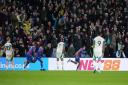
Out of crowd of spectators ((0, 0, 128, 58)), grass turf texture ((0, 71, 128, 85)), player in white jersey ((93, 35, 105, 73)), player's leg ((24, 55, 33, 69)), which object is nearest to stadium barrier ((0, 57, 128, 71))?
player's leg ((24, 55, 33, 69))

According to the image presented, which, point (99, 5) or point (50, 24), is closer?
point (50, 24)

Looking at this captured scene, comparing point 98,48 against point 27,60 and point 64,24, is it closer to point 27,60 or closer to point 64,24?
point 27,60

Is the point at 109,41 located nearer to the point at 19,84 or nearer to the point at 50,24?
the point at 50,24

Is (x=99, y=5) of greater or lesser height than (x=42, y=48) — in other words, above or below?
above

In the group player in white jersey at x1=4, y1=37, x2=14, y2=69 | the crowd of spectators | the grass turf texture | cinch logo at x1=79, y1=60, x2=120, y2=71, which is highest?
the crowd of spectators

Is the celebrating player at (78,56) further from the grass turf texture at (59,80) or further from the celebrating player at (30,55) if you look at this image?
the grass turf texture at (59,80)

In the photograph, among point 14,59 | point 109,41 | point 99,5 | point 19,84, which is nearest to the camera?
point 19,84

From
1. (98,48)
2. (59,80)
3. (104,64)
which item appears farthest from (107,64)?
(59,80)

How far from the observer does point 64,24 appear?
91.5ft

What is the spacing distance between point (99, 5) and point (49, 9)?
356 centimetres

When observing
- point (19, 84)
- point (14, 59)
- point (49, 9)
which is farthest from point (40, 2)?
point (19, 84)

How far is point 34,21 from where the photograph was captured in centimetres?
2792

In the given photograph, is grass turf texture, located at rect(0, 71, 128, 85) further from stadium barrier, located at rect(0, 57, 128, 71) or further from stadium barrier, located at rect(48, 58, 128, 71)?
stadium barrier, located at rect(48, 58, 128, 71)

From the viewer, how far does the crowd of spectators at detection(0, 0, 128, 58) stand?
26734 mm
